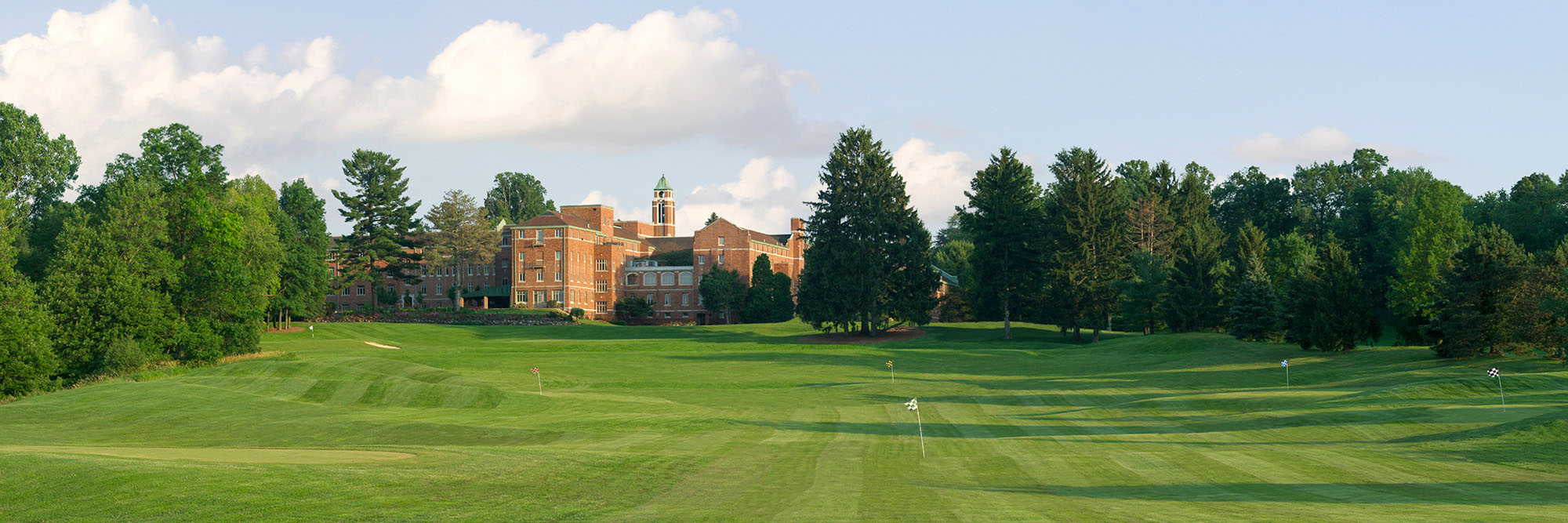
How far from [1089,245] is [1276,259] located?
1726 centimetres

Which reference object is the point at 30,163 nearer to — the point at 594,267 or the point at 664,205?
the point at 594,267

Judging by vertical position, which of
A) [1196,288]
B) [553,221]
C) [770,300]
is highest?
[553,221]

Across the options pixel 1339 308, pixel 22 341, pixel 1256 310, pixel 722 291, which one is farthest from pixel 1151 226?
pixel 22 341

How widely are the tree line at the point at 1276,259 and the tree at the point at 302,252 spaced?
172 feet

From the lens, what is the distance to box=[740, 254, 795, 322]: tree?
109m

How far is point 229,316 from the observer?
190 feet

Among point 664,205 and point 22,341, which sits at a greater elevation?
point 664,205

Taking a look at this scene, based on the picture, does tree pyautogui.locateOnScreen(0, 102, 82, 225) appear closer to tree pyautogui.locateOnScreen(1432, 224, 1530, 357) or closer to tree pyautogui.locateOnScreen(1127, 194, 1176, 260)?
tree pyautogui.locateOnScreen(1432, 224, 1530, 357)

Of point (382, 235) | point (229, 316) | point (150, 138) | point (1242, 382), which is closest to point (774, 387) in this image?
point (1242, 382)

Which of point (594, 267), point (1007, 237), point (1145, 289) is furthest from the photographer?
point (594, 267)

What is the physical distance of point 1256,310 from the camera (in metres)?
55.5

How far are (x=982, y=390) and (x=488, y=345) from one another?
4205 centimetres

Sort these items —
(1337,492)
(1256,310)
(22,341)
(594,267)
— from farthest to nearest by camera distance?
(594,267), (1256,310), (22,341), (1337,492)

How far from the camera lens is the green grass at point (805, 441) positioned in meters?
15.3
